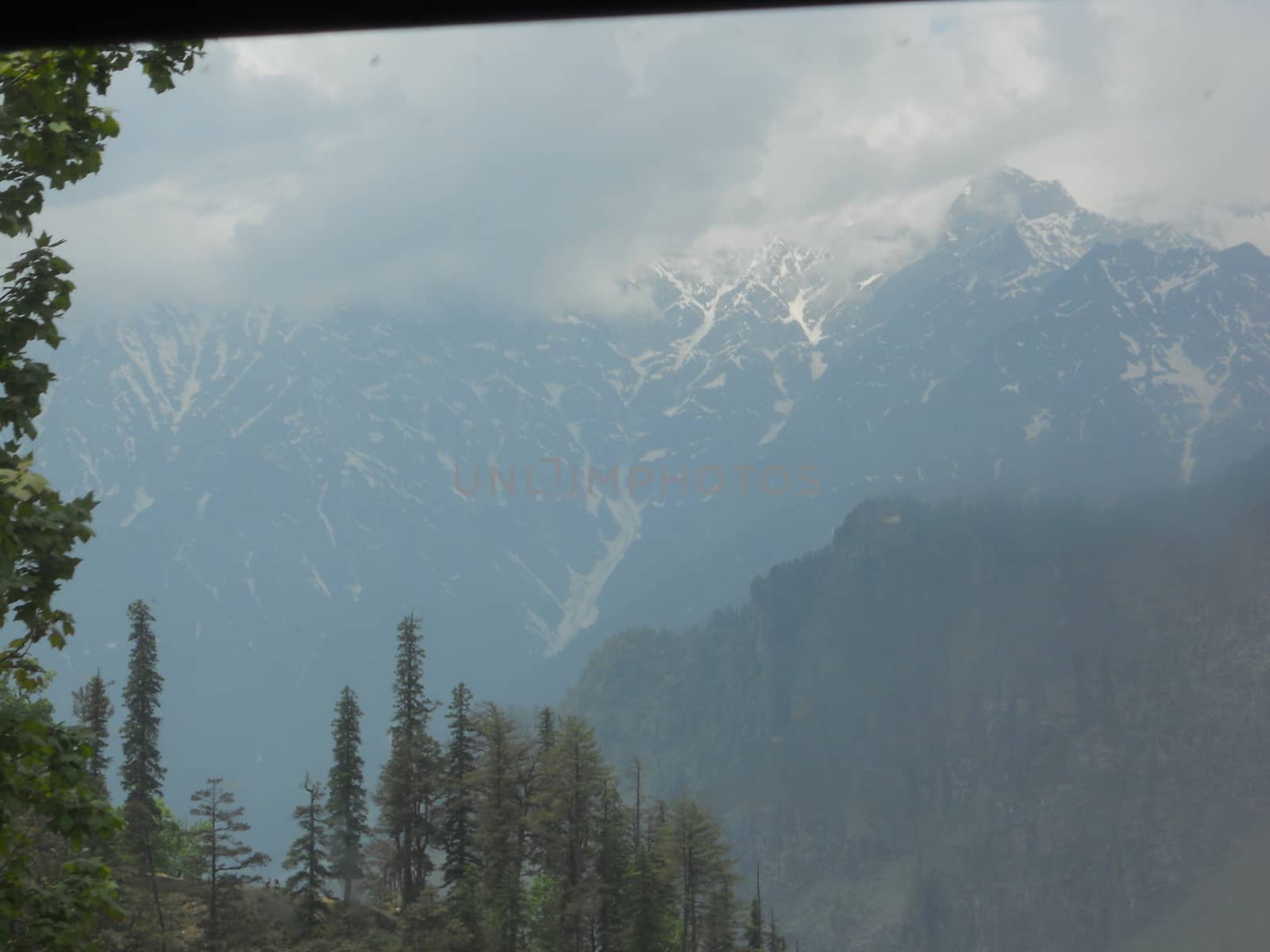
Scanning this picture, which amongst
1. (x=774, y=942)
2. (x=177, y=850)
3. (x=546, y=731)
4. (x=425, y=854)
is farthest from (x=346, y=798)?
(x=774, y=942)

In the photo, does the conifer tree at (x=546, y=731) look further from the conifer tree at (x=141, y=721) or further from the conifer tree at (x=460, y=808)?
the conifer tree at (x=141, y=721)

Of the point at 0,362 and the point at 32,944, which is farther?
the point at 0,362

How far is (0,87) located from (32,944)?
259 inches

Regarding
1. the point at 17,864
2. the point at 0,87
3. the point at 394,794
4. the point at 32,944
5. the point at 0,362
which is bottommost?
the point at 32,944

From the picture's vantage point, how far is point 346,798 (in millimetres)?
61281

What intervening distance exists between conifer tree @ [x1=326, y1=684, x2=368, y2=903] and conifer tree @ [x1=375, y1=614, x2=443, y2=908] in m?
2.44

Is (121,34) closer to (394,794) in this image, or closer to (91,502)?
(91,502)

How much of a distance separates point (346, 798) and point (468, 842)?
759 cm

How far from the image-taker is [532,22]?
5000 mm

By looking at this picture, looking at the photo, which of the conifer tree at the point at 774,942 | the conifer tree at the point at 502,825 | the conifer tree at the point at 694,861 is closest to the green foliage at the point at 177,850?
the conifer tree at the point at 502,825

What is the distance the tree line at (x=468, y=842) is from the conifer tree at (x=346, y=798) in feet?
0.30

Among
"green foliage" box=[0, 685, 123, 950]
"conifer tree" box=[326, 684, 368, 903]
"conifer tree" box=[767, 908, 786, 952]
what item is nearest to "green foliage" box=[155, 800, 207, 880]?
"conifer tree" box=[326, 684, 368, 903]

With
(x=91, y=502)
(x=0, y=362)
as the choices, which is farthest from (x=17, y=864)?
(x=0, y=362)

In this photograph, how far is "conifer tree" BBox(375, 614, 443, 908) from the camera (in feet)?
183
